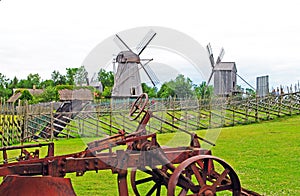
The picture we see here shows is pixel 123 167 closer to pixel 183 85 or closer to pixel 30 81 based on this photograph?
pixel 183 85

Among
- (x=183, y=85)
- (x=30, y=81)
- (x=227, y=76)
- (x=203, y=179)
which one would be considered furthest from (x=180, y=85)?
(x=30, y=81)

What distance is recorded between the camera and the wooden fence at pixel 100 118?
59.6 ft

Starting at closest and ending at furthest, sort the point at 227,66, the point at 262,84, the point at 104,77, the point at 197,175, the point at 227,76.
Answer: the point at 197,175 < the point at 104,77 < the point at 262,84 < the point at 227,76 < the point at 227,66

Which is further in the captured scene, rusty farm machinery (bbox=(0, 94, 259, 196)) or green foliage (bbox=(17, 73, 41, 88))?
green foliage (bbox=(17, 73, 41, 88))

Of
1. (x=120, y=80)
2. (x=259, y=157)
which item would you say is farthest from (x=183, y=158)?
(x=120, y=80)

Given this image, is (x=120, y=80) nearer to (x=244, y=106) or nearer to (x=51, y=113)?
(x=51, y=113)

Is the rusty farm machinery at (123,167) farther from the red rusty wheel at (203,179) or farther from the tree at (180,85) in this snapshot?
the tree at (180,85)

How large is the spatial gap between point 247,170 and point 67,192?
6.26 metres

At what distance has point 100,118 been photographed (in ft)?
71.5

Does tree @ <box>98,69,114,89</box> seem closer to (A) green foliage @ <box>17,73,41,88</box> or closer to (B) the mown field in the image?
(B) the mown field

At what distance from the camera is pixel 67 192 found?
418 centimetres

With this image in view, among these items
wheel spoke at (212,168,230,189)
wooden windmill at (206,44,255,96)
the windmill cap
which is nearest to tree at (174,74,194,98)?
wheel spoke at (212,168,230,189)

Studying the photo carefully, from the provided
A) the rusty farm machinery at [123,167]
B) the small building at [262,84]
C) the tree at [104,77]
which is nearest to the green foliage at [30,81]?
the small building at [262,84]

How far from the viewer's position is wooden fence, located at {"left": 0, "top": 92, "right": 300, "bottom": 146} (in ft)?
59.6
